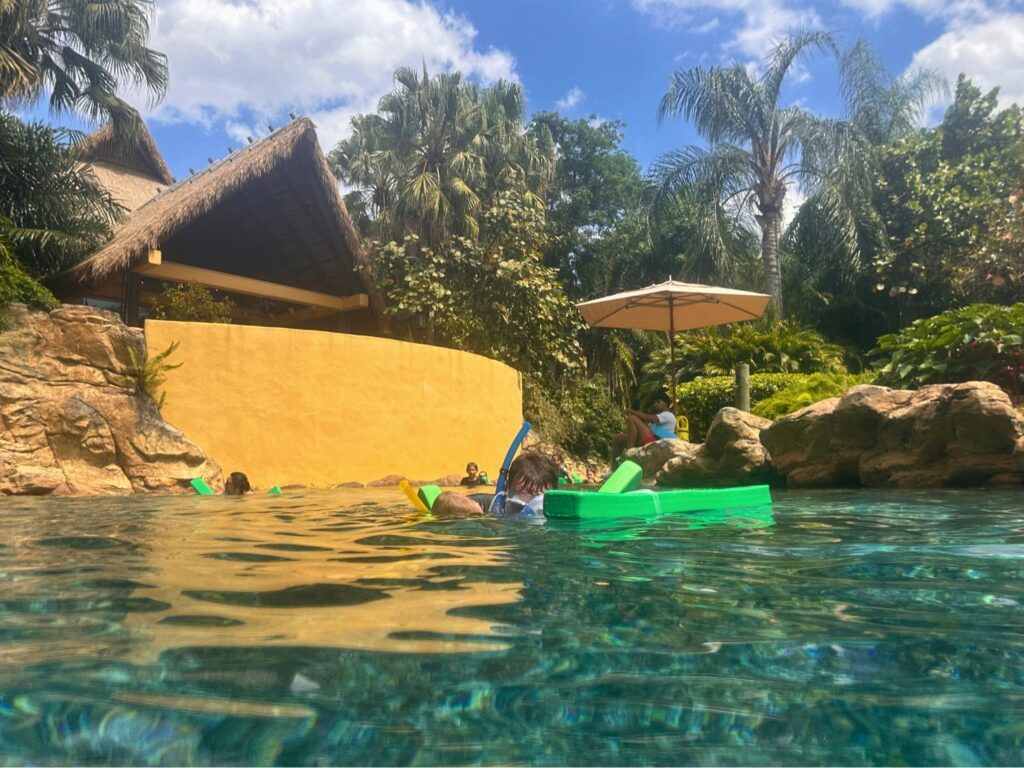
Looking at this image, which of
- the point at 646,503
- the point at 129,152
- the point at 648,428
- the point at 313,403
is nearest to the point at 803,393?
the point at 648,428

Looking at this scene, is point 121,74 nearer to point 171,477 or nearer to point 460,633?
point 171,477

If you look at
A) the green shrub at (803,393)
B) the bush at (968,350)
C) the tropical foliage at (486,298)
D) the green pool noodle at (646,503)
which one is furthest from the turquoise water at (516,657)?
the tropical foliage at (486,298)

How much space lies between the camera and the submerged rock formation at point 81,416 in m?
8.31

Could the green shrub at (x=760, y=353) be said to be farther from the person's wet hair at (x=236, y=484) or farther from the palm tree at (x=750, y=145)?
the person's wet hair at (x=236, y=484)

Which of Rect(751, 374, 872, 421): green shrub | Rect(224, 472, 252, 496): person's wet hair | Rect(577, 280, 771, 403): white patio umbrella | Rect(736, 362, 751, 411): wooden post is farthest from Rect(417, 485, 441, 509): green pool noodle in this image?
Rect(751, 374, 872, 421): green shrub

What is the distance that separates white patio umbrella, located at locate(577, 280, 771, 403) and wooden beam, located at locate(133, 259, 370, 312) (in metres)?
6.18

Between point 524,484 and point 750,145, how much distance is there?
1650cm

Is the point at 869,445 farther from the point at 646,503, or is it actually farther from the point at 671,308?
the point at 646,503

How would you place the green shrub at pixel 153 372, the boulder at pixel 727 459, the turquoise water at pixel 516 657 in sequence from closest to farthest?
the turquoise water at pixel 516 657 → the boulder at pixel 727 459 → the green shrub at pixel 153 372

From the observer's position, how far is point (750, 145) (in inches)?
742

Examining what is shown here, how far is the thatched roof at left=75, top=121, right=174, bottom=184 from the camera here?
16.4m

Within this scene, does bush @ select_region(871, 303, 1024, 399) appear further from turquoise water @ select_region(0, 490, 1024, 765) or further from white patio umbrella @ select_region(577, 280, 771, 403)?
turquoise water @ select_region(0, 490, 1024, 765)

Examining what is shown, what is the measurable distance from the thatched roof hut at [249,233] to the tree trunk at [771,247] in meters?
9.73

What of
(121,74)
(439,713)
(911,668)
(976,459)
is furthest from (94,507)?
(121,74)
